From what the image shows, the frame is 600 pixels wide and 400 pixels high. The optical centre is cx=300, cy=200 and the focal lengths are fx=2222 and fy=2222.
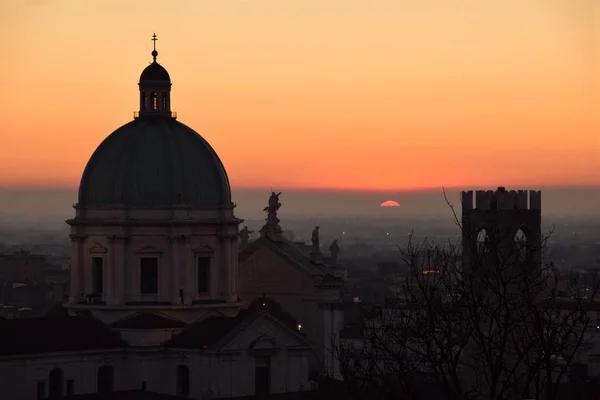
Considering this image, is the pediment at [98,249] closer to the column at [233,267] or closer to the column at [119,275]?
the column at [119,275]

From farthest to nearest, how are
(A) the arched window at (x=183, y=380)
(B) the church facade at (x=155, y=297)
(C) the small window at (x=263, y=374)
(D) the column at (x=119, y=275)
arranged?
(D) the column at (x=119, y=275) → (C) the small window at (x=263, y=374) → (A) the arched window at (x=183, y=380) → (B) the church facade at (x=155, y=297)

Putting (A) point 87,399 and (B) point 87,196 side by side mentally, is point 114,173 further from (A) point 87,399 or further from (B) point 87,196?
(A) point 87,399

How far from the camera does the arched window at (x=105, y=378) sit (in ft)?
287

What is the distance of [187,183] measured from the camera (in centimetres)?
9112

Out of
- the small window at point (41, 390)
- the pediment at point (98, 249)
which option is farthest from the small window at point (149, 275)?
the small window at point (41, 390)

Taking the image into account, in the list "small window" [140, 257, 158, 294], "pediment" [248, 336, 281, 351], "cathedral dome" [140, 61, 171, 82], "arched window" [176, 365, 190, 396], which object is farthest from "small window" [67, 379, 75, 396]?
"cathedral dome" [140, 61, 171, 82]

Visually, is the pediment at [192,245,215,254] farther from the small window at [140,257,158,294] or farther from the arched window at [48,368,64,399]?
the arched window at [48,368,64,399]

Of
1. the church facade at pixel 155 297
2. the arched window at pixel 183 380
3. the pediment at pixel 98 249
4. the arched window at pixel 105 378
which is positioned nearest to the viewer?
the church facade at pixel 155 297

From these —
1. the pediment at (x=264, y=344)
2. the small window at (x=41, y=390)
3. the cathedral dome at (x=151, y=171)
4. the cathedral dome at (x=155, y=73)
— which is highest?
the cathedral dome at (x=155, y=73)

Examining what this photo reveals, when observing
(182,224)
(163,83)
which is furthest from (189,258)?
(163,83)

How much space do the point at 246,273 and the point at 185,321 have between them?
43.3 ft

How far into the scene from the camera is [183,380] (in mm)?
87625

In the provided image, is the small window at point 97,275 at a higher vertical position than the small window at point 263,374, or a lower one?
higher

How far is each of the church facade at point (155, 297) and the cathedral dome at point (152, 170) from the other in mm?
41
